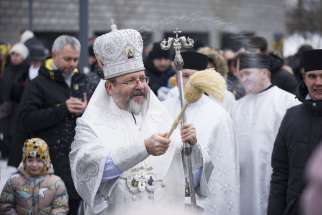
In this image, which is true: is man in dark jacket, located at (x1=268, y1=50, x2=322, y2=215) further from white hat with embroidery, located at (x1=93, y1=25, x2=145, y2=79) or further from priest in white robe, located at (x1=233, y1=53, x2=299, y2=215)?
priest in white robe, located at (x1=233, y1=53, x2=299, y2=215)

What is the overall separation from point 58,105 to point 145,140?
7.86ft

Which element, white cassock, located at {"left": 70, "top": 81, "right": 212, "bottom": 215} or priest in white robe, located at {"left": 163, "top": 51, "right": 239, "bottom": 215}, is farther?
priest in white robe, located at {"left": 163, "top": 51, "right": 239, "bottom": 215}

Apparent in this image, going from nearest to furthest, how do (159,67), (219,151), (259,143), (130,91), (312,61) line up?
(130,91) < (312,61) < (219,151) < (259,143) < (159,67)

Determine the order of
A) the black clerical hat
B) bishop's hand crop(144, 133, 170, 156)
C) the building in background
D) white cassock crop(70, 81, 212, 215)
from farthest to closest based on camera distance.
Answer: the building in background → the black clerical hat → white cassock crop(70, 81, 212, 215) → bishop's hand crop(144, 133, 170, 156)

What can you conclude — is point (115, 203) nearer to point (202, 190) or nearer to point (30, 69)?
point (202, 190)

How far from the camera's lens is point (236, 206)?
22.4 ft

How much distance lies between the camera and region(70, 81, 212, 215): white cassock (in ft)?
16.3

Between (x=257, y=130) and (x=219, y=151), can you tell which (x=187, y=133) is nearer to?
(x=219, y=151)

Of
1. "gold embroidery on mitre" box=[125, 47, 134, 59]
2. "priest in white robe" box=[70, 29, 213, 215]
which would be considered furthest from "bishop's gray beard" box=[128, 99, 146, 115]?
"gold embroidery on mitre" box=[125, 47, 134, 59]

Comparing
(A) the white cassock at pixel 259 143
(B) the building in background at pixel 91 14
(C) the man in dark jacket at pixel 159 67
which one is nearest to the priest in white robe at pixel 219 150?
(A) the white cassock at pixel 259 143

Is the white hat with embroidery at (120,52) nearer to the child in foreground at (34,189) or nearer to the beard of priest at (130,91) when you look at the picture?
the beard of priest at (130,91)

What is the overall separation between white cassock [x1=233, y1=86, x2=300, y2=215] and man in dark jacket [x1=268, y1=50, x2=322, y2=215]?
151 centimetres

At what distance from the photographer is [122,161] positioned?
4.87m

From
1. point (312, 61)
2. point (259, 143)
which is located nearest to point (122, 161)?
point (312, 61)
